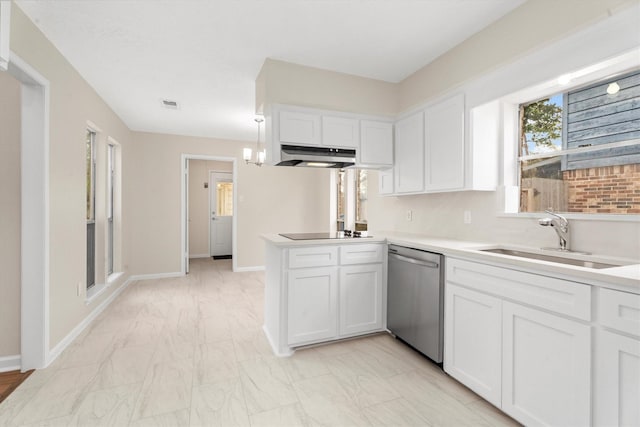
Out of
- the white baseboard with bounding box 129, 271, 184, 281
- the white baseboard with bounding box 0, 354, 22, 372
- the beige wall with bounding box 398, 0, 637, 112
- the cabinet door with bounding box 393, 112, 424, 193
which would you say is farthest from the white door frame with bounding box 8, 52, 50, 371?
the beige wall with bounding box 398, 0, 637, 112

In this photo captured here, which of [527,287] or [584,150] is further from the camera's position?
[584,150]

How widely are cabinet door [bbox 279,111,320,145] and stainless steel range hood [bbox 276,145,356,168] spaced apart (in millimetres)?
64

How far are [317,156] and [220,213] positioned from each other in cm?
511

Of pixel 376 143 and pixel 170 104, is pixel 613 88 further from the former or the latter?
pixel 170 104

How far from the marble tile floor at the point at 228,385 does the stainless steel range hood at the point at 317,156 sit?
1.67 m

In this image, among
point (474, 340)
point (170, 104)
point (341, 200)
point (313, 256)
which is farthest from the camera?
point (341, 200)

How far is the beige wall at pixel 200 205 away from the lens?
282 inches

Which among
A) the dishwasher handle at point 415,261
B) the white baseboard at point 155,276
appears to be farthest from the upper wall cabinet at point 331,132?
the white baseboard at point 155,276

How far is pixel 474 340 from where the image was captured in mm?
1894

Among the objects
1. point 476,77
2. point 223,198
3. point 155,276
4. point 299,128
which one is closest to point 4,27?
point 299,128

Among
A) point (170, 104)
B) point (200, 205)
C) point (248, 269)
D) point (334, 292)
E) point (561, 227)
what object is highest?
point (170, 104)

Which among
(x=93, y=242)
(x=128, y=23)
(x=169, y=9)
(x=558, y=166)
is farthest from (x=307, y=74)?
(x=93, y=242)

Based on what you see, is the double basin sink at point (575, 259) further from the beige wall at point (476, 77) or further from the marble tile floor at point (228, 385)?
the marble tile floor at point (228, 385)

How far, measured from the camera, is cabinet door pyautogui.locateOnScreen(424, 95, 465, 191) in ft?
7.97
